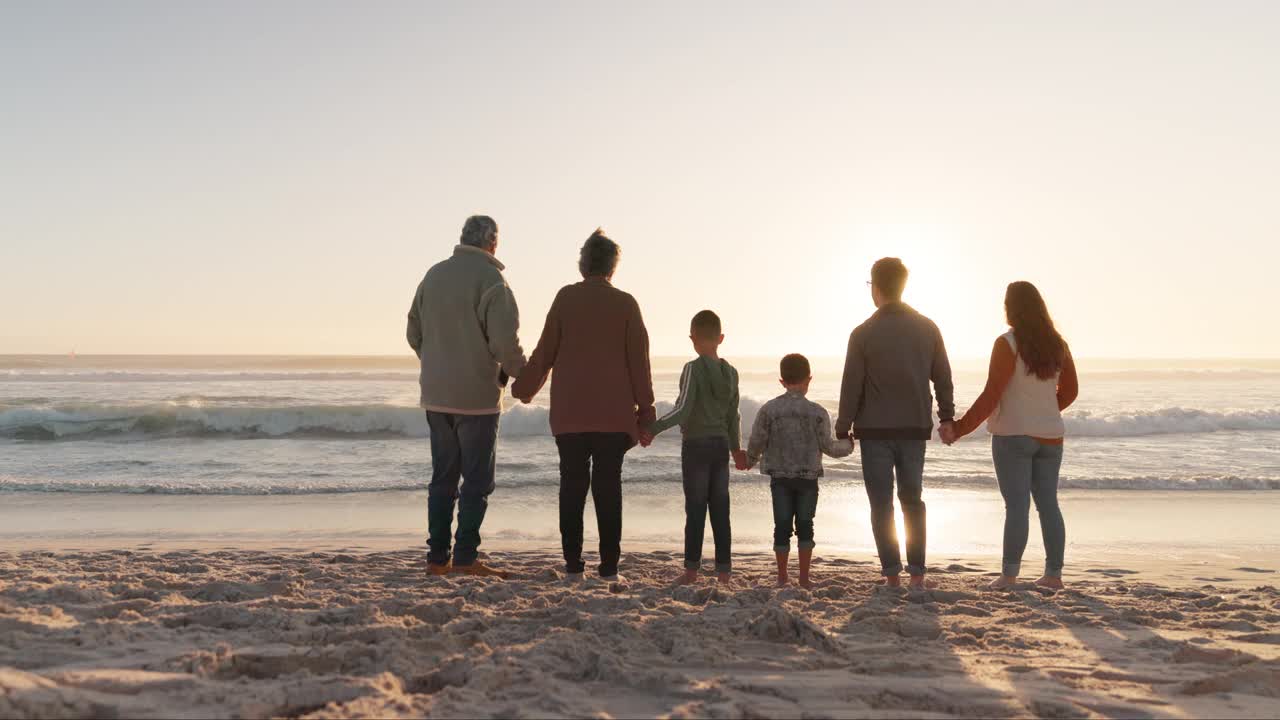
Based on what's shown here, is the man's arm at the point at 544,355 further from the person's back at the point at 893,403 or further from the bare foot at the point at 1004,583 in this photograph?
the bare foot at the point at 1004,583

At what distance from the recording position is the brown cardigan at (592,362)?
4871 mm

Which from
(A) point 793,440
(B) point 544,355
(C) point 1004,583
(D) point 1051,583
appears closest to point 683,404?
(A) point 793,440

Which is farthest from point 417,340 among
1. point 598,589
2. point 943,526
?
point 943,526

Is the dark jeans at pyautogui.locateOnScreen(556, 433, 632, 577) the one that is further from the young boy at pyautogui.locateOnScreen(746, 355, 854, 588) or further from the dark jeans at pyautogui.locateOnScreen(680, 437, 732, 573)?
the young boy at pyautogui.locateOnScreen(746, 355, 854, 588)

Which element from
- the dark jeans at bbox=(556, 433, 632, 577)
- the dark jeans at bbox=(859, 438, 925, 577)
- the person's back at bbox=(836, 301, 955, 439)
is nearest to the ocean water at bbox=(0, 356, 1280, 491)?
the dark jeans at bbox=(556, 433, 632, 577)

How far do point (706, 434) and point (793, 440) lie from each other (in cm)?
46

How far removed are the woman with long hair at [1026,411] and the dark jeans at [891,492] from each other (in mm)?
289

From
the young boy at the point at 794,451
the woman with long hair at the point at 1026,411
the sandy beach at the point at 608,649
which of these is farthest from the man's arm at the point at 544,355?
the woman with long hair at the point at 1026,411

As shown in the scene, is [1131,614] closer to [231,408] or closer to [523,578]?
[523,578]

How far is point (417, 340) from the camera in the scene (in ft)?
17.4

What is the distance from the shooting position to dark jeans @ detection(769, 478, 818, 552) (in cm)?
500

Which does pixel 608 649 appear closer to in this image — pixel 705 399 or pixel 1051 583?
pixel 705 399

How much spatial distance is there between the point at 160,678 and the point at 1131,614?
13.1 feet

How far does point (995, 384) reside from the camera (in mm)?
5055
